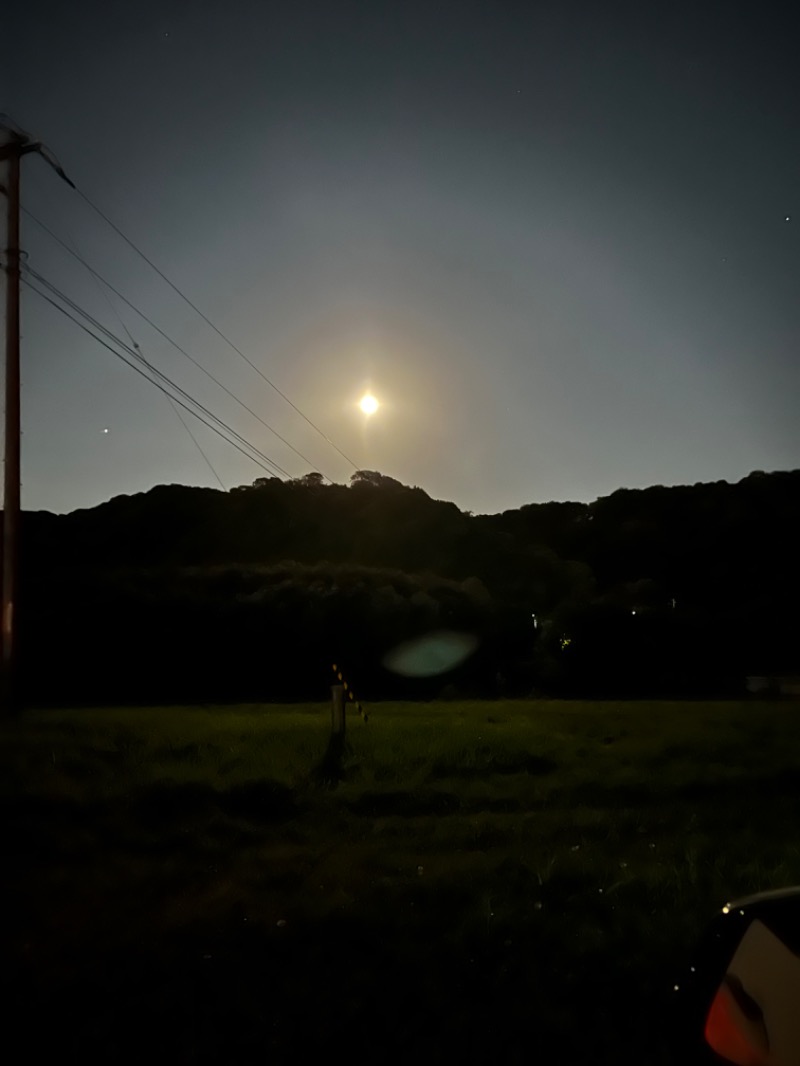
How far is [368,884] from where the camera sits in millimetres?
8391

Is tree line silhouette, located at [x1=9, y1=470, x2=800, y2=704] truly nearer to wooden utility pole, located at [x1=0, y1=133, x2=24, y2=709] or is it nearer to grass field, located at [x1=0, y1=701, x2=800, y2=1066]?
wooden utility pole, located at [x1=0, y1=133, x2=24, y2=709]

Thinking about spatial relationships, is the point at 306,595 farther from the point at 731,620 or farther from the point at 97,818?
the point at 97,818

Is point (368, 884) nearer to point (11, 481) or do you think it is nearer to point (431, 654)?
point (11, 481)

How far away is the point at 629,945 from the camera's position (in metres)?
6.64

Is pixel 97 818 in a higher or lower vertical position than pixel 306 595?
lower

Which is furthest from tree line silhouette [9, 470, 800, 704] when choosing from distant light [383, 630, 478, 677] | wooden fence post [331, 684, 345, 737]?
wooden fence post [331, 684, 345, 737]

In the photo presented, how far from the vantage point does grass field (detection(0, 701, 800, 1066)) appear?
5.28 m

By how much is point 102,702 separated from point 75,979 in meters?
27.1

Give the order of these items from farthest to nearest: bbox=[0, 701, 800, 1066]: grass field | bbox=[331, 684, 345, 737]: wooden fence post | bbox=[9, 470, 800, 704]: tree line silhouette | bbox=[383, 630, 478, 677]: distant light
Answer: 1. bbox=[383, 630, 478, 677]: distant light
2. bbox=[9, 470, 800, 704]: tree line silhouette
3. bbox=[331, 684, 345, 737]: wooden fence post
4. bbox=[0, 701, 800, 1066]: grass field

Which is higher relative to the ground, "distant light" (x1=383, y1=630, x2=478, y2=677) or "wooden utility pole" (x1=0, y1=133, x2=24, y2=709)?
"wooden utility pole" (x1=0, y1=133, x2=24, y2=709)

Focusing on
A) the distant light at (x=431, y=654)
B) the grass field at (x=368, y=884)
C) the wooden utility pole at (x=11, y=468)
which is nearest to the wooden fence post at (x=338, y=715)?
the grass field at (x=368, y=884)

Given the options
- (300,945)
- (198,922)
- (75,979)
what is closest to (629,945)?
(300,945)

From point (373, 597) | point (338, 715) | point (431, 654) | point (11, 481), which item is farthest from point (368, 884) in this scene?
point (373, 597)

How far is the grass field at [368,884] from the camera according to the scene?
528 centimetres
